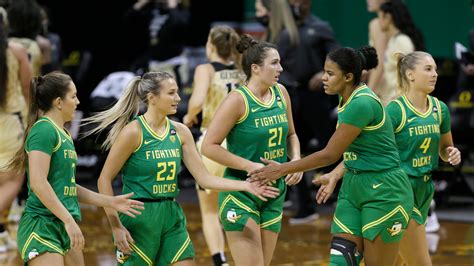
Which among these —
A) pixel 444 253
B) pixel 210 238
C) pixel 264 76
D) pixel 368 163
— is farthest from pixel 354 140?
pixel 444 253

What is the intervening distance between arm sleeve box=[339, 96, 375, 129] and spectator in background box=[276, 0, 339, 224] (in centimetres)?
475

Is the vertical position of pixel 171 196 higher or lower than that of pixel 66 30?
higher

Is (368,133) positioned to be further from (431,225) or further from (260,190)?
(431,225)

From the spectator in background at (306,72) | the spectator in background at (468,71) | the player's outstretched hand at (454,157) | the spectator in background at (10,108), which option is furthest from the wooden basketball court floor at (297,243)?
the player's outstretched hand at (454,157)

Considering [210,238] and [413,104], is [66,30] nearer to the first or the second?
[210,238]

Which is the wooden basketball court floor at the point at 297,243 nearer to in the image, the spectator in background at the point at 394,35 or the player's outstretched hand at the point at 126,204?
the spectator in background at the point at 394,35

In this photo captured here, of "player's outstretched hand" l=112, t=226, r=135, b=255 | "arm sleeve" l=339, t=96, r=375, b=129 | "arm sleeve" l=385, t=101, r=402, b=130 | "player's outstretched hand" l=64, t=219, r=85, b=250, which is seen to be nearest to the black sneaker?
"arm sleeve" l=385, t=101, r=402, b=130

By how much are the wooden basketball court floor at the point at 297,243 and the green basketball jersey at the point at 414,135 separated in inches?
85.8

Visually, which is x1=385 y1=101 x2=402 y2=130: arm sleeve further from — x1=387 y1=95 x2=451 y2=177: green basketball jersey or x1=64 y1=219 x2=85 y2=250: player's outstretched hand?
x1=64 y1=219 x2=85 y2=250: player's outstretched hand

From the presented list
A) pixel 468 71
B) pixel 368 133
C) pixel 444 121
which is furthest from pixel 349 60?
pixel 468 71

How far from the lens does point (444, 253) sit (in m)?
9.63

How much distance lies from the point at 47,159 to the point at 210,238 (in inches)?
109

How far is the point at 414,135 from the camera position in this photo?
7.09 metres

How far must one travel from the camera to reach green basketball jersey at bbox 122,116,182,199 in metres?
6.43
